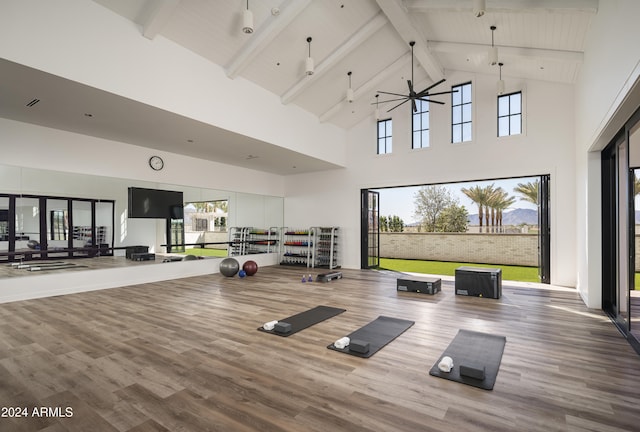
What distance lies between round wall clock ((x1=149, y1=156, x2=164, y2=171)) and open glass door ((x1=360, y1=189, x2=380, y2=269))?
4.76m

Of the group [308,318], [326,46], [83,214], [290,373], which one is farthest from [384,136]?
[290,373]

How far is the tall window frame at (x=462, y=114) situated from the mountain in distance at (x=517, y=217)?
8263mm

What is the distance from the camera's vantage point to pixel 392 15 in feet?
17.2

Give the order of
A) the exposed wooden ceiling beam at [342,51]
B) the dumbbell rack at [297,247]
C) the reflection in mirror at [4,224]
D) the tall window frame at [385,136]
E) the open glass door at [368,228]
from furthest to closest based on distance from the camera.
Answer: the dumbbell rack at [297,247], the open glass door at [368,228], the tall window frame at [385,136], the exposed wooden ceiling beam at [342,51], the reflection in mirror at [4,224]

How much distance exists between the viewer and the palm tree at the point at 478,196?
46.9 feet

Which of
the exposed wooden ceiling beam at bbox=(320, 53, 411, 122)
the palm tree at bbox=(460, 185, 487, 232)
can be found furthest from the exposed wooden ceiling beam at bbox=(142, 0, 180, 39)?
the palm tree at bbox=(460, 185, 487, 232)

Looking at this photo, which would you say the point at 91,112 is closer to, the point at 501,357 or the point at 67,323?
the point at 67,323

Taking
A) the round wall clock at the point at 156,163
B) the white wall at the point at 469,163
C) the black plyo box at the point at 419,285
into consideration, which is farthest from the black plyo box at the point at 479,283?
the round wall clock at the point at 156,163

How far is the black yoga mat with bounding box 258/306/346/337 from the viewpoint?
364cm

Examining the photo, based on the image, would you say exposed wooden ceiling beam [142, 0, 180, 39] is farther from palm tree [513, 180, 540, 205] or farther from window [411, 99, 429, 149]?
palm tree [513, 180, 540, 205]

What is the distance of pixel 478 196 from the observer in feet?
47.2

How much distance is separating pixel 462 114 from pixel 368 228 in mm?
3455

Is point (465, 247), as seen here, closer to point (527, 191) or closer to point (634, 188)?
point (527, 191)

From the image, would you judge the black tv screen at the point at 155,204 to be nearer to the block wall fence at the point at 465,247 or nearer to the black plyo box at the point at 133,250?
the black plyo box at the point at 133,250
